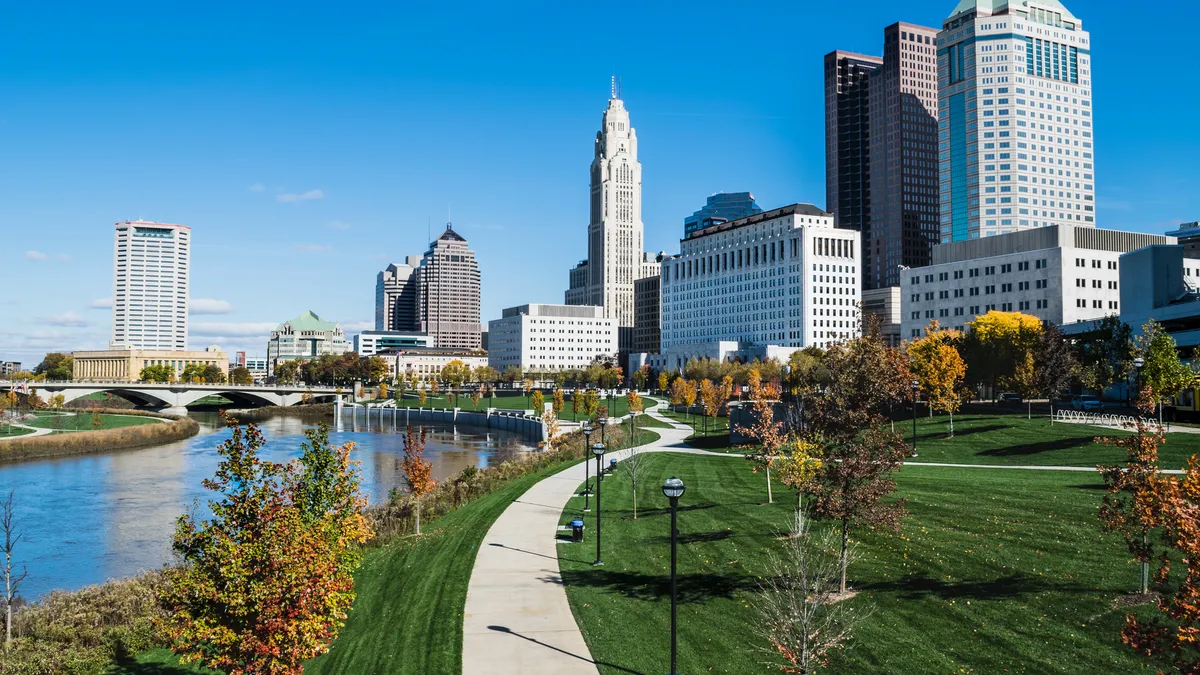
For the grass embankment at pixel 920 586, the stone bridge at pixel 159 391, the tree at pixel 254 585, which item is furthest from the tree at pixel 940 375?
the stone bridge at pixel 159 391

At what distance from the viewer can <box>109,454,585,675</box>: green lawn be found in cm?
2175

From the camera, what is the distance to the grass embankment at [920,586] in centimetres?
2036

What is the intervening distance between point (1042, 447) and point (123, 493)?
202ft

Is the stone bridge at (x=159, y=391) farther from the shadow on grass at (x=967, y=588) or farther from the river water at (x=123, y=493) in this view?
the shadow on grass at (x=967, y=588)

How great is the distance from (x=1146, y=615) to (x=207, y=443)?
10411 cm

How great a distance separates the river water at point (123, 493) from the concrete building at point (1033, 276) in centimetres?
7481

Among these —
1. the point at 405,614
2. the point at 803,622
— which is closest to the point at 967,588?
the point at 803,622

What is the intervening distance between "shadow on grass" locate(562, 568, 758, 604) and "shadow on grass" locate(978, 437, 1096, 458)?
1267 inches

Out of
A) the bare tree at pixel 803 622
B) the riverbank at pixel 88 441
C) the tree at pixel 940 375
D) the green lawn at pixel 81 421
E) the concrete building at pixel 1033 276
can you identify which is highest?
the concrete building at pixel 1033 276

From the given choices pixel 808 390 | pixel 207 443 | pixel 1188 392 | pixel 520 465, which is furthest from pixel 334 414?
pixel 808 390

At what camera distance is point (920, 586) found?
81.7ft

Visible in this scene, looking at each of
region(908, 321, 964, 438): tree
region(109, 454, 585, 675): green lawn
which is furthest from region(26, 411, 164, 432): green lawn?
region(908, 321, 964, 438): tree

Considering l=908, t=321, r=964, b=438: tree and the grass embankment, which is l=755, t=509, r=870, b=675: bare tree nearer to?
the grass embankment

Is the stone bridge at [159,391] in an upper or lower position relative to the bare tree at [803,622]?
upper
